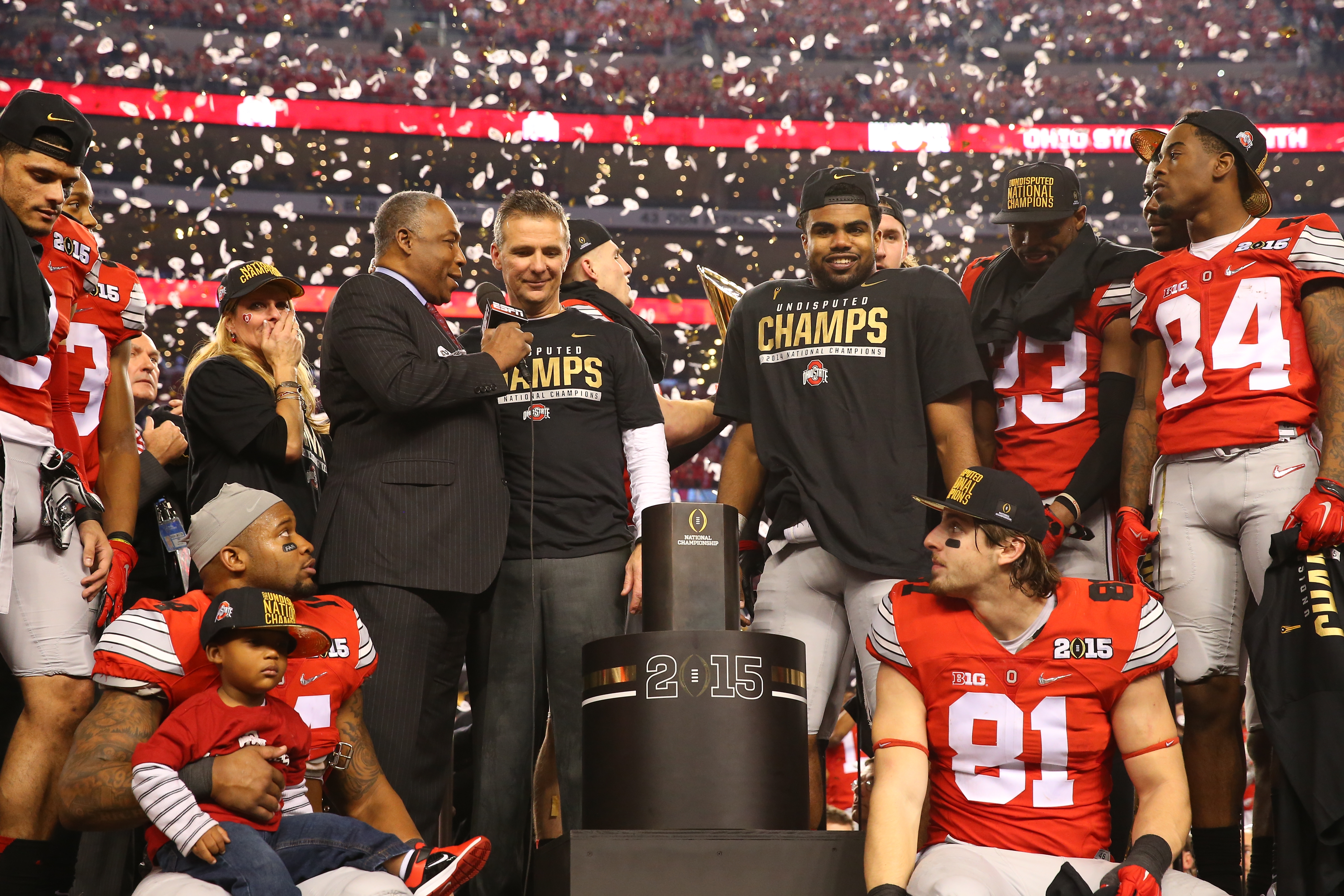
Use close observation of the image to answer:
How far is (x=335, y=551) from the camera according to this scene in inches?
101

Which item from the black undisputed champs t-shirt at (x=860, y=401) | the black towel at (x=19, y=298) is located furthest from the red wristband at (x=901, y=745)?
the black towel at (x=19, y=298)

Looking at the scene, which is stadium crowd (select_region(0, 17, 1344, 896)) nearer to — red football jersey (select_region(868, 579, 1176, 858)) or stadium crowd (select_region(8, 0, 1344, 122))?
red football jersey (select_region(868, 579, 1176, 858))

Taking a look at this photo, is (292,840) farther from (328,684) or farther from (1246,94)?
(1246,94)

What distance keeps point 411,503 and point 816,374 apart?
0.91 m

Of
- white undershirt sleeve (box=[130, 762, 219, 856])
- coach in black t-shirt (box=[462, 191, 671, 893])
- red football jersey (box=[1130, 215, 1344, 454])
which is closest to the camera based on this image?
white undershirt sleeve (box=[130, 762, 219, 856])

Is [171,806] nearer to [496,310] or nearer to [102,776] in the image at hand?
[102,776]

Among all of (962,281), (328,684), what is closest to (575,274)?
(962,281)

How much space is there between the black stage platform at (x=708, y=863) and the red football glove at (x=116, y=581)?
3.00 feet

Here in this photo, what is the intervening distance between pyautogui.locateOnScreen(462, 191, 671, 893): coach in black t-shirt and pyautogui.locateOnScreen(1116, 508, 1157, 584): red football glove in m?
0.94

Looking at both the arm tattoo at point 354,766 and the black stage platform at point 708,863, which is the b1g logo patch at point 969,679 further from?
the arm tattoo at point 354,766

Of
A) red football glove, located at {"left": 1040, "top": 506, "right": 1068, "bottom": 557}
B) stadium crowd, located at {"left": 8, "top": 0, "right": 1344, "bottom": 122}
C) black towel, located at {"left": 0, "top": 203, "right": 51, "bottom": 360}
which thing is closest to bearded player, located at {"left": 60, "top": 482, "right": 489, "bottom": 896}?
black towel, located at {"left": 0, "top": 203, "right": 51, "bottom": 360}

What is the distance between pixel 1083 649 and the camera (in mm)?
2225

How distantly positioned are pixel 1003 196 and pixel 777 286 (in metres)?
0.56

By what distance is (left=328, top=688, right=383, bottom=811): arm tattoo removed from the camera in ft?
7.66
